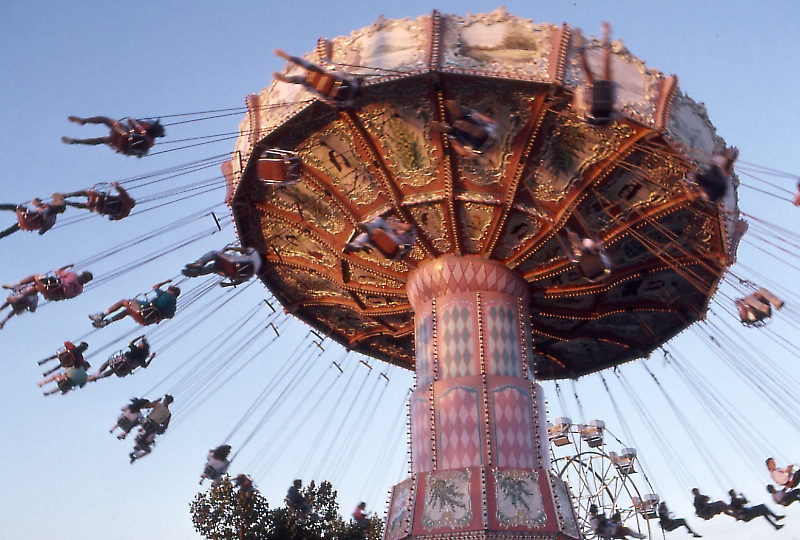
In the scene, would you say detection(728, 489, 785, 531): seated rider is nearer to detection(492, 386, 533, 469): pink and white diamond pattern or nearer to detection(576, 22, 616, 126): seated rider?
detection(492, 386, 533, 469): pink and white diamond pattern

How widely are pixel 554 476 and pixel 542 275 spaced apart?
3437 millimetres

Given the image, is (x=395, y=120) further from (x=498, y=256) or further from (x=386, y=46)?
(x=498, y=256)

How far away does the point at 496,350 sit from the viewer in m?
13.7

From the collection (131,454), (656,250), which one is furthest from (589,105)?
(131,454)

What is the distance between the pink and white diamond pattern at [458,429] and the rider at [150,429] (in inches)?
197

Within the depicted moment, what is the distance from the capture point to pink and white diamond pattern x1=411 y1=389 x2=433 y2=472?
525 inches

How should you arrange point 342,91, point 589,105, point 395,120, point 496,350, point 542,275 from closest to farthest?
point 589,105
point 342,91
point 395,120
point 496,350
point 542,275

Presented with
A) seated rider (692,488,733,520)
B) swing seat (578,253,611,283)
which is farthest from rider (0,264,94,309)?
seated rider (692,488,733,520)

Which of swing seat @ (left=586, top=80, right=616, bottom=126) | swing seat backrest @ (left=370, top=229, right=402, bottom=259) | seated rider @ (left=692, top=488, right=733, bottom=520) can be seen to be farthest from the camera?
seated rider @ (left=692, top=488, right=733, bottom=520)

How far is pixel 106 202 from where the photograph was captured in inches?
511

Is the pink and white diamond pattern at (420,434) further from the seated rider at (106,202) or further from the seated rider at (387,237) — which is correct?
the seated rider at (106,202)

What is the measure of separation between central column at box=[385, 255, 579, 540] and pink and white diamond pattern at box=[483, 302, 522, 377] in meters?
0.02

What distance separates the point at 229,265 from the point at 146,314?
4.83 feet

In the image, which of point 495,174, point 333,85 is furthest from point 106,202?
point 495,174
